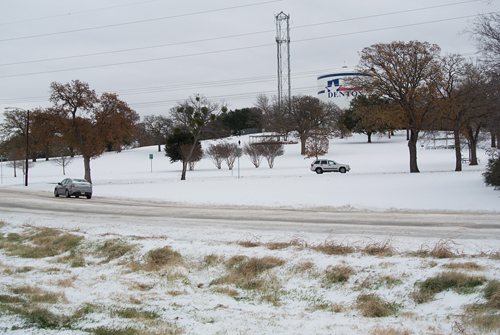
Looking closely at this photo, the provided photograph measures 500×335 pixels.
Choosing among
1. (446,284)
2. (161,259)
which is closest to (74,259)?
(161,259)

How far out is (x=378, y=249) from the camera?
8492mm

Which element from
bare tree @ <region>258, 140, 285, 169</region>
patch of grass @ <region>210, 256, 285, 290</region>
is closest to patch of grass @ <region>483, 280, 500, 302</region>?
patch of grass @ <region>210, 256, 285, 290</region>

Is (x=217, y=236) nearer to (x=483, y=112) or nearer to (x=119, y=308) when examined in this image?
(x=119, y=308)

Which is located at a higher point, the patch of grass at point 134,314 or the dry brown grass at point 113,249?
the dry brown grass at point 113,249

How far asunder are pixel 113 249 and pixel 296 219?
679cm

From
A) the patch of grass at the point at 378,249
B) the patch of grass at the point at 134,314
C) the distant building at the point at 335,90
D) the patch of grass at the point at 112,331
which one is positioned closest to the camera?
the patch of grass at the point at 112,331

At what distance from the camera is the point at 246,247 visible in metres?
9.34

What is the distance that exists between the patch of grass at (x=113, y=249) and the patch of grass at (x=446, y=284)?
6.81 metres

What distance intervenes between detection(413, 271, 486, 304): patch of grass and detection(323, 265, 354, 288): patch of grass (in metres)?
1.25

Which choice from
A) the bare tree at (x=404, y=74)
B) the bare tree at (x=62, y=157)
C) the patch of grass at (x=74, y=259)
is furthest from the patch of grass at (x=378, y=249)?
the bare tree at (x=62, y=157)

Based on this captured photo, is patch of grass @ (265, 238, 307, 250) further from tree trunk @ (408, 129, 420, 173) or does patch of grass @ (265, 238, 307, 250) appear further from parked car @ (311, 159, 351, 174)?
parked car @ (311, 159, 351, 174)

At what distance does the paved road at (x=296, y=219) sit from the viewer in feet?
37.5

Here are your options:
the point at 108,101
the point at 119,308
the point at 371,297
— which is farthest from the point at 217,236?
the point at 108,101

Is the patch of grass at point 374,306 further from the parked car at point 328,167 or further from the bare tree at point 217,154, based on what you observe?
the bare tree at point 217,154
